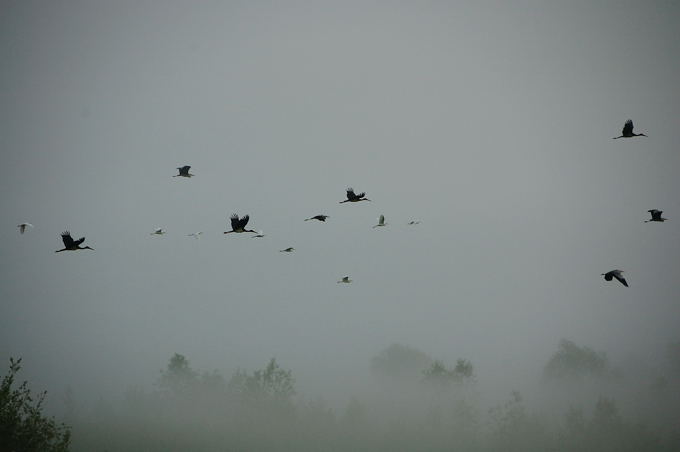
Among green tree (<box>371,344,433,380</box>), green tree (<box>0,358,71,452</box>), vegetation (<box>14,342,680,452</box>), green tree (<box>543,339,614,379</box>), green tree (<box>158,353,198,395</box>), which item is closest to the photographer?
green tree (<box>0,358,71,452</box>)

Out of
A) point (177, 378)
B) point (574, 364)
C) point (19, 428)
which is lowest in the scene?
point (177, 378)

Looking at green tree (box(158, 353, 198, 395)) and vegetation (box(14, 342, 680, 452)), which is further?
green tree (box(158, 353, 198, 395))

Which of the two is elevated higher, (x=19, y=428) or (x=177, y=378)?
(x=19, y=428)

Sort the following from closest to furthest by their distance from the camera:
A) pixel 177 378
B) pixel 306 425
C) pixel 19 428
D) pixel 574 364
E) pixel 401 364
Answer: pixel 19 428 → pixel 306 425 → pixel 177 378 → pixel 574 364 → pixel 401 364

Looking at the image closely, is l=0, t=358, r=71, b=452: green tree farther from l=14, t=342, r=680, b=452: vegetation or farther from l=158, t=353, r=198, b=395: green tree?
l=158, t=353, r=198, b=395: green tree

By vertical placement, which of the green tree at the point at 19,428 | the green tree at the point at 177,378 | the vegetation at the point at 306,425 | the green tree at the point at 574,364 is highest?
the green tree at the point at 19,428

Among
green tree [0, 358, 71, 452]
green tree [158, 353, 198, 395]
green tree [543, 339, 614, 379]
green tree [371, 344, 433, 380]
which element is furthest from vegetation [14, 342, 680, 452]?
green tree [0, 358, 71, 452]

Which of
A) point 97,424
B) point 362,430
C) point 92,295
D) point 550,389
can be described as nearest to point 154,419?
point 97,424

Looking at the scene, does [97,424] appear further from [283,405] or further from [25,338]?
[25,338]

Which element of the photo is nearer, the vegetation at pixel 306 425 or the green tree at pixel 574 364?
the vegetation at pixel 306 425

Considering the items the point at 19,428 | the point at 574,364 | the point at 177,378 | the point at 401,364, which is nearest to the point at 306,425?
the point at 177,378

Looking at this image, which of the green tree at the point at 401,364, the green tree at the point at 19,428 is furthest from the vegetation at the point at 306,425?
the green tree at the point at 19,428

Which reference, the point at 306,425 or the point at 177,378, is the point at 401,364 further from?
the point at 177,378

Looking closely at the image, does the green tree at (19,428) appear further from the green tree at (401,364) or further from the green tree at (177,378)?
the green tree at (401,364)
